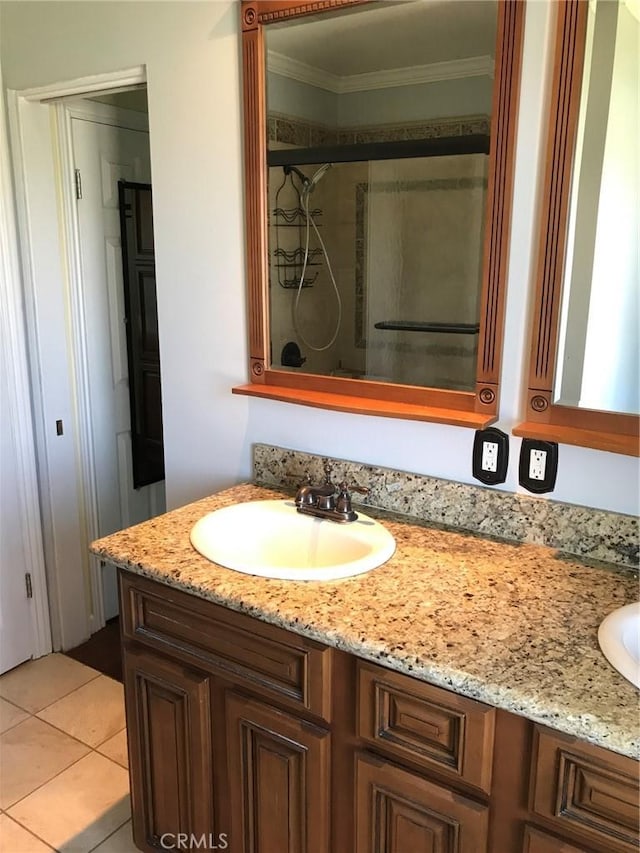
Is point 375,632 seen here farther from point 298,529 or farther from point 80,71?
point 80,71

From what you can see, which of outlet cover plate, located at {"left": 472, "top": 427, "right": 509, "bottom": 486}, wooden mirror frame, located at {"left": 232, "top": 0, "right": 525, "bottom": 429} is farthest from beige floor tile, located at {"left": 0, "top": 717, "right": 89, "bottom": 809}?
outlet cover plate, located at {"left": 472, "top": 427, "right": 509, "bottom": 486}

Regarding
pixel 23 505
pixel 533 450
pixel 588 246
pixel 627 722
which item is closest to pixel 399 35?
pixel 588 246

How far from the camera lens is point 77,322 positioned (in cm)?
266

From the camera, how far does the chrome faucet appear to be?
5.73ft

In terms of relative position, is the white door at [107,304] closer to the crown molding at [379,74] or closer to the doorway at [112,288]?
the doorway at [112,288]

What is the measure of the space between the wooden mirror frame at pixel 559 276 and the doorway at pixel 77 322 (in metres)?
1.61

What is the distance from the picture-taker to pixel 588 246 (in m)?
1.54

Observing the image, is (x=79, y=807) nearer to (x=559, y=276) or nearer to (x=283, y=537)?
(x=283, y=537)

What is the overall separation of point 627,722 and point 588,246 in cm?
97

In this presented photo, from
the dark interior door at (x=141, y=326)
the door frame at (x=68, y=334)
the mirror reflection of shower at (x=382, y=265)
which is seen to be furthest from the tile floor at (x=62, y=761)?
the mirror reflection of shower at (x=382, y=265)

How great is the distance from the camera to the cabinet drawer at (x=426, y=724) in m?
1.18

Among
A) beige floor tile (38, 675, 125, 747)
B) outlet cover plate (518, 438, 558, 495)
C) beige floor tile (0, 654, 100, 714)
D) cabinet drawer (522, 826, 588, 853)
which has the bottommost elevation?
beige floor tile (38, 675, 125, 747)

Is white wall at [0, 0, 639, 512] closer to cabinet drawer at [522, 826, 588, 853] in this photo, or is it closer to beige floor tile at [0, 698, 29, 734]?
cabinet drawer at [522, 826, 588, 853]

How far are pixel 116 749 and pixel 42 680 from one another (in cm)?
52
